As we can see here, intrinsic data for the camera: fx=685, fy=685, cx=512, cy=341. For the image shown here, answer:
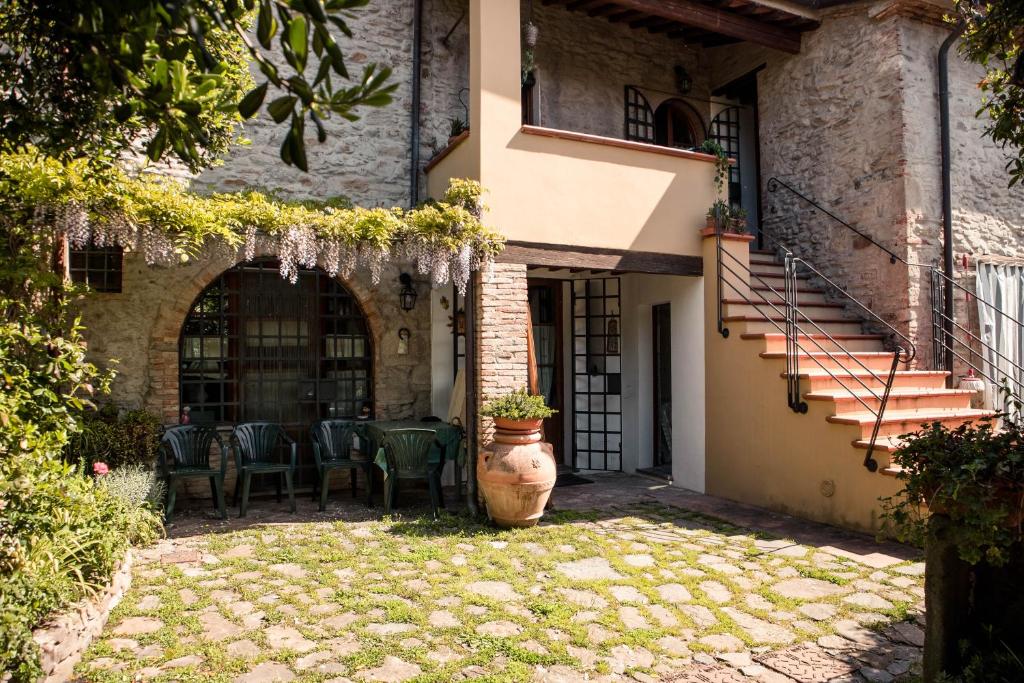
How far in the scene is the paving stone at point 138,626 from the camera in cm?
349

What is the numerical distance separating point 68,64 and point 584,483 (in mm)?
6065

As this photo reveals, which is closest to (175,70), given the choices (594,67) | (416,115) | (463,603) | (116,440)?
(463,603)

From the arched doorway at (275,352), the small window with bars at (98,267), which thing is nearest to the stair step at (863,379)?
the arched doorway at (275,352)

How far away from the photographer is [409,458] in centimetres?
611

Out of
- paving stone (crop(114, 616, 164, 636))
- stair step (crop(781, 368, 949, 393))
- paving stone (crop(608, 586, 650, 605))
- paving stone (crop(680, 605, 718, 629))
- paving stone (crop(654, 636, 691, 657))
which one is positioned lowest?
paving stone (crop(654, 636, 691, 657))

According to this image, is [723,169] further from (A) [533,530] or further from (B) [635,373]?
(A) [533,530]

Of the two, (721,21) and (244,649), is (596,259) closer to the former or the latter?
(721,21)

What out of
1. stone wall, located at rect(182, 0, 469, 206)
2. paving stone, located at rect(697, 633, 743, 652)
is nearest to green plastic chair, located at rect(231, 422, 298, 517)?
stone wall, located at rect(182, 0, 469, 206)

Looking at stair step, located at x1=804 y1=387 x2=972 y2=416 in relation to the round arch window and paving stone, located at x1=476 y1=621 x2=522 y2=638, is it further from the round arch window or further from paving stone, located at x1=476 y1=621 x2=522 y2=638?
the round arch window

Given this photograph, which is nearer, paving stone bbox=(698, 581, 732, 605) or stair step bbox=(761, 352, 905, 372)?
paving stone bbox=(698, 581, 732, 605)

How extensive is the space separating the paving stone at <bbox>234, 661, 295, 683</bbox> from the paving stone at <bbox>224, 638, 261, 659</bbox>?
0.41 ft

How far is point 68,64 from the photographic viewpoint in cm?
278

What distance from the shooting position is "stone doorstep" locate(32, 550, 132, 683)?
2.89m

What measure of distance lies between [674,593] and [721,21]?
609 cm
